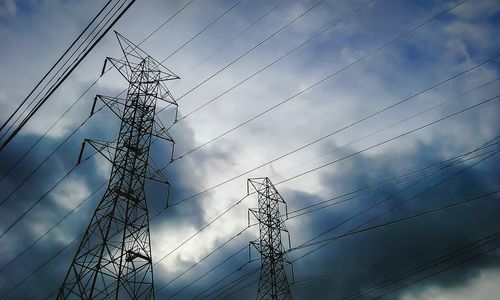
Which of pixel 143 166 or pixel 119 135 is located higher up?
pixel 119 135

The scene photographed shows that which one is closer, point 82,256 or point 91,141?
point 82,256

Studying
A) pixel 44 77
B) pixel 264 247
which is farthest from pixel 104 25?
pixel 264 247

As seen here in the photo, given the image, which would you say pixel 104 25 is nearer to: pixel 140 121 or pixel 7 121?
pixel 7 121

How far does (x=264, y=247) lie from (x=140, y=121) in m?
10.3

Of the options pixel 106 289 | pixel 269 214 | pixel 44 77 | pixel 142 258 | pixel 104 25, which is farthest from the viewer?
pixel 269 214

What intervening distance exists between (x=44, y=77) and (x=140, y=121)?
760 centimetres

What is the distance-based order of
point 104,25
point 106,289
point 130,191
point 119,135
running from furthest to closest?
point 119,135 → point 130,191 → point 106,289 → point 104,25

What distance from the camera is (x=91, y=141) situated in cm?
1565

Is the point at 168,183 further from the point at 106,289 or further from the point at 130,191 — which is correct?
the point at 106,289

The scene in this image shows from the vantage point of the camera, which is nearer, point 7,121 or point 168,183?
point 7,121

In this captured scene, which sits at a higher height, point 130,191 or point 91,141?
point 91,141

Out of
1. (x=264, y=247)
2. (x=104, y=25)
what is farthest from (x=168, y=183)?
(x=104, y=25)

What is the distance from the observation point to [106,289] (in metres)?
12.7

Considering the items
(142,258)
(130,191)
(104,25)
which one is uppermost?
(104,25)
